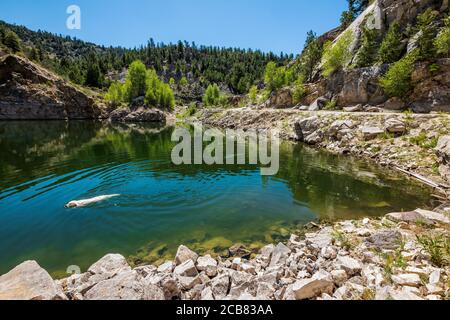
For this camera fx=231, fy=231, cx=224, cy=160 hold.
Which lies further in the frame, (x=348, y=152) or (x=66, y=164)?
(x=348, y=152)

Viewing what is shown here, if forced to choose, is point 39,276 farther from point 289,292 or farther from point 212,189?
point 212,189

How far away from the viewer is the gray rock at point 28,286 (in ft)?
17.5

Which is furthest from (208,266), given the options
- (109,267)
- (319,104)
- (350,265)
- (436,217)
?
(319,104)

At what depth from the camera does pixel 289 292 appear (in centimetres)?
588

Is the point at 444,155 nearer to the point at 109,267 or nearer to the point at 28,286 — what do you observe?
the point at 109,267

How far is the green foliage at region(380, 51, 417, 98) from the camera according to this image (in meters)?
36.1

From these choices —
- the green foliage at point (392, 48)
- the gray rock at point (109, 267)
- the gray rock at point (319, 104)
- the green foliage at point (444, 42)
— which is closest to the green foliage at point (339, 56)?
the gray rock at point (319, 104)

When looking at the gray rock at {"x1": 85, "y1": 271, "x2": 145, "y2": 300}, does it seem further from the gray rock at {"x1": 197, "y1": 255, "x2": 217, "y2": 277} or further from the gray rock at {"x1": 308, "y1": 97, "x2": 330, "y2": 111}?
the gray rock at {"x1": 308, "y1": 97, "x2": 330, "y2": 111}

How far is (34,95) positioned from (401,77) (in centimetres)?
10224

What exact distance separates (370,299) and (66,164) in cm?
2620

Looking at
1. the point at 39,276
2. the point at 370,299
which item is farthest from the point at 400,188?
the point at 39,276

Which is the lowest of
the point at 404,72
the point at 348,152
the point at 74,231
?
the point at 74,231

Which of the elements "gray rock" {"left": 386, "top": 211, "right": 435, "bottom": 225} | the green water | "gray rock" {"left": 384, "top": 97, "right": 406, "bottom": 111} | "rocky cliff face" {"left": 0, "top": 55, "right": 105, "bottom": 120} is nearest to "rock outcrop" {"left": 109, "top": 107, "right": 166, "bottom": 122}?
"rocky cliff face" {"left": 0, "top": 55, "right": 105, "bottom": 120}

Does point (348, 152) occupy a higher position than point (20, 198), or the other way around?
point (348, 152)
